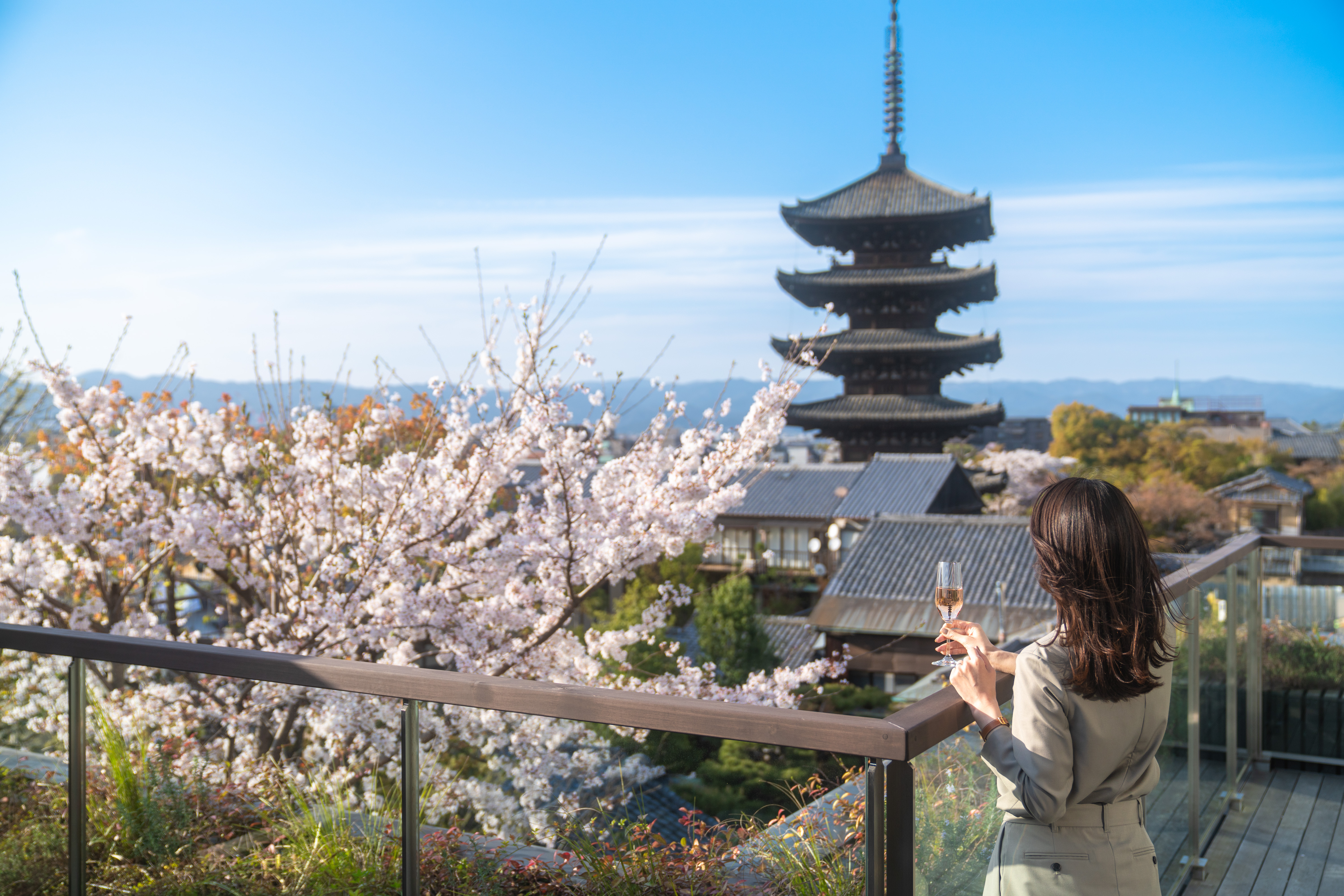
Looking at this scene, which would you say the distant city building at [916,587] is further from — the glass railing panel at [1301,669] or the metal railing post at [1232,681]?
the metal railing post at [1232,681]

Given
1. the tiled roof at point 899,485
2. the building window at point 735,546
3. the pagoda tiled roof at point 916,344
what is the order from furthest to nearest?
the building window at point 735,546 → the pagoda tiled roof at point 916,344 → the tiled roof at point 899,485

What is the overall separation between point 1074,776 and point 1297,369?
14028cm

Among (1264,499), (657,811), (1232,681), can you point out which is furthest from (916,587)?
(1264,499)

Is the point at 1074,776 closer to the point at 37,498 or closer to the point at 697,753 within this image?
the point at 697,753

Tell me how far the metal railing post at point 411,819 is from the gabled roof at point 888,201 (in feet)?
81.2

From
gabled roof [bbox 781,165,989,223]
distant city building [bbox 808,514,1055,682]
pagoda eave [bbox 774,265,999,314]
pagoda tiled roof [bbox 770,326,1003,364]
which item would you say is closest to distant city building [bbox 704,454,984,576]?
distant city building [bbox 808,514,1055,682]

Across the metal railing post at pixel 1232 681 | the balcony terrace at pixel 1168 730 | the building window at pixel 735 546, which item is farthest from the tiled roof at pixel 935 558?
the metal railing post at pixel 1232 681

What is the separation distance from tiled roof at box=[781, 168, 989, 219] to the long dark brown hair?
81.5 feet

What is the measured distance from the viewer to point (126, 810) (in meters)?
2.53

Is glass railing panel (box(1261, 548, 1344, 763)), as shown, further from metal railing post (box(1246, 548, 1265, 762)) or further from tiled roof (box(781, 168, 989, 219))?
tiled roof (box(781, 168, 989, 219))

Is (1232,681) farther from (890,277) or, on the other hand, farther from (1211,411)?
(1211,411)

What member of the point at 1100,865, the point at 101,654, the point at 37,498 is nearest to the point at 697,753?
the point at 1100,865

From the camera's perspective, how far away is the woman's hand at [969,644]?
1502 millimetres

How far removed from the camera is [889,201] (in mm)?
25344
